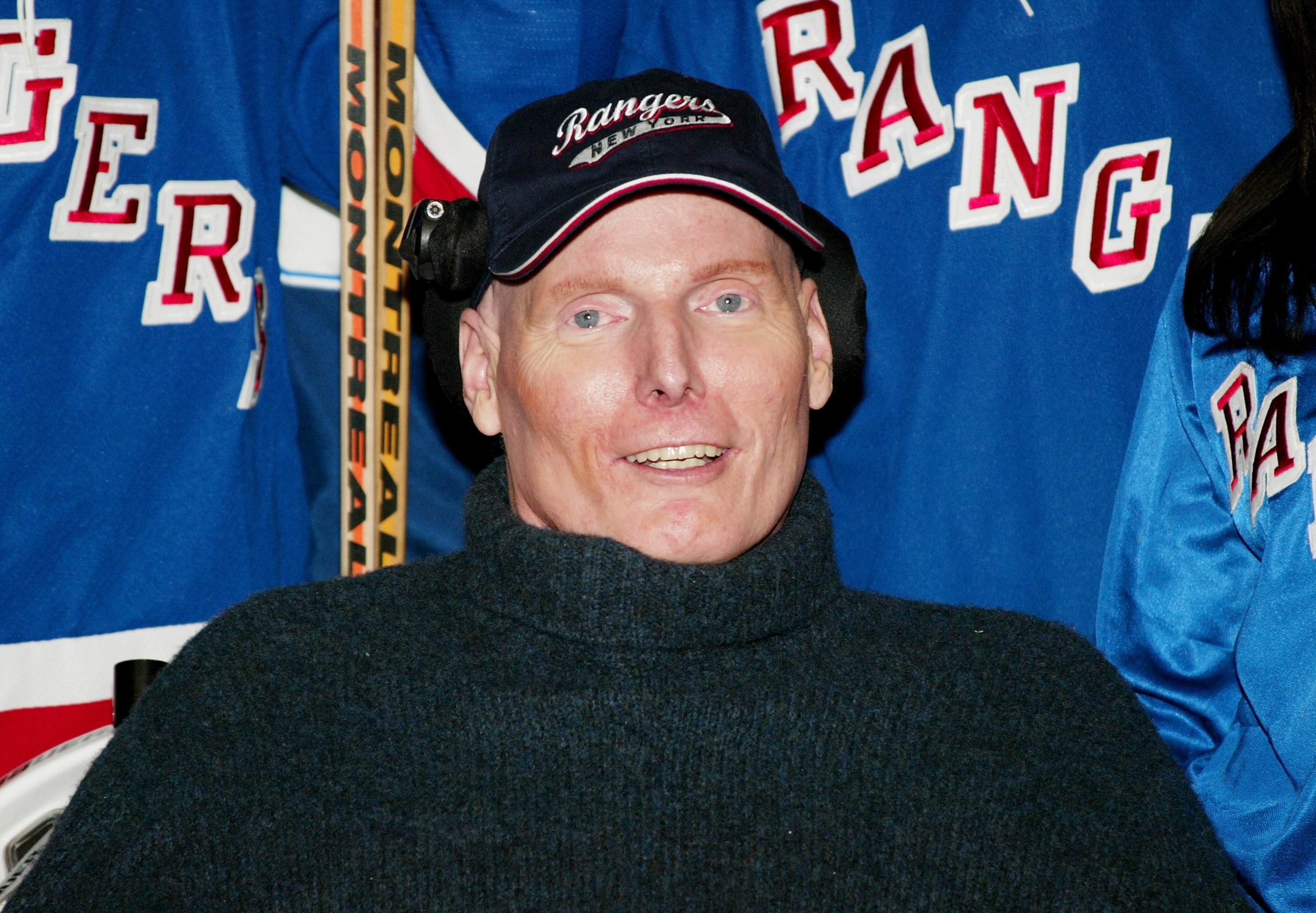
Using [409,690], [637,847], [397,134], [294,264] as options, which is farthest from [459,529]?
[637,847]

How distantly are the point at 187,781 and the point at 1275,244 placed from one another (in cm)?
127

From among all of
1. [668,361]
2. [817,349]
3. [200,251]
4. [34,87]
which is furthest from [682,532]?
[34,87]

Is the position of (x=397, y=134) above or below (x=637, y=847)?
above

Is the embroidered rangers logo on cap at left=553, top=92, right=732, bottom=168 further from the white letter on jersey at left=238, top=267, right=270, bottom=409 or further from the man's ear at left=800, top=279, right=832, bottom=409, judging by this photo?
the white letter on jersey at left=238, top=267, right=270, bottom=409

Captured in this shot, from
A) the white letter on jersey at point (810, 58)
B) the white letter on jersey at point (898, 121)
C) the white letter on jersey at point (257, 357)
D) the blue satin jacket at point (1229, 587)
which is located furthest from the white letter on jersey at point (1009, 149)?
the white letter on jersey at point (257, 357)

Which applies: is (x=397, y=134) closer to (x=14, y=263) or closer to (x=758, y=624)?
(x=14, y=263)

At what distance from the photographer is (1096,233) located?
1.81m

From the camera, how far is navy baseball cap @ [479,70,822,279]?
1367mm

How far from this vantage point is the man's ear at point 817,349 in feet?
5.09

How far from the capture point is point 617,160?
1.39 m

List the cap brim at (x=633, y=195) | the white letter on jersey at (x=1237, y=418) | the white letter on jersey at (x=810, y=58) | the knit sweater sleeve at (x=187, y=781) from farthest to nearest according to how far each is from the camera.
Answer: the white letter on jersey at (x=810, y=58), the white letter on jersey at (x=1237, y=418), the cap brim at (x=633, y=195), the knit sweater sleeve at (x=187, y=781)

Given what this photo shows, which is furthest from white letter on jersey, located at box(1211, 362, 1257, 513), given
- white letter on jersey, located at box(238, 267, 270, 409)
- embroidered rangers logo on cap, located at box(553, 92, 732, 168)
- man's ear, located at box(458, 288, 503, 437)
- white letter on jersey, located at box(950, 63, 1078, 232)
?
white letter on jersey, located at box(238, 267, 270, 409)

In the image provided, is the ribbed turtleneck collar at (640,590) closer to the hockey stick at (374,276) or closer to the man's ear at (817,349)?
the man's ear at (817,349)

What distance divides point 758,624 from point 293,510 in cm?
95
